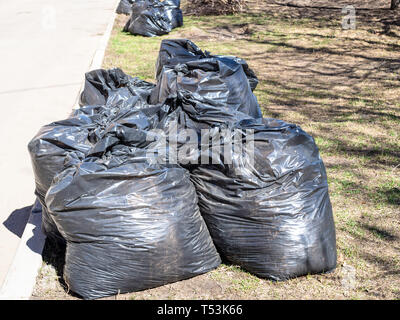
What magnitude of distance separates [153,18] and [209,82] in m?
6.48

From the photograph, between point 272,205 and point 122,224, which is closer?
point 122,224

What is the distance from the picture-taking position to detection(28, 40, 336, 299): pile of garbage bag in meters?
2.75

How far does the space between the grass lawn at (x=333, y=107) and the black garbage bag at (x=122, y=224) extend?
15 centimetres

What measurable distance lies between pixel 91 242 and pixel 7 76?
227 inches

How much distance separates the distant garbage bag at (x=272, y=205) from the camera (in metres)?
2.90

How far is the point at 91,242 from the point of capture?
2.76m

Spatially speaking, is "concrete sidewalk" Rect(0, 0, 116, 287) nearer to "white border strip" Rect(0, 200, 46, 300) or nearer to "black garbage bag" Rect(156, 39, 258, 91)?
"white border strip" Rect(0, 200, 46, 300)

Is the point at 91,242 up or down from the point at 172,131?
down

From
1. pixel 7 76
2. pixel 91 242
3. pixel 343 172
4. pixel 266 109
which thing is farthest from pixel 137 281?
pixel 7 76

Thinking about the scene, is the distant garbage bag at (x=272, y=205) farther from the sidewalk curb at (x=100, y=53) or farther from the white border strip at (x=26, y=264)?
the sidewalk curb at (x=100, y=53)

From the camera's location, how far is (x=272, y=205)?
2891 mm

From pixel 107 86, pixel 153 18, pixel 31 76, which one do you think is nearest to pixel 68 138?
pixel 107 86

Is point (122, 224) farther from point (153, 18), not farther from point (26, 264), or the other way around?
point (153, 18)

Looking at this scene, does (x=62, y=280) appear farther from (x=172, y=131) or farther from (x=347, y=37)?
(x=347, y=37)
